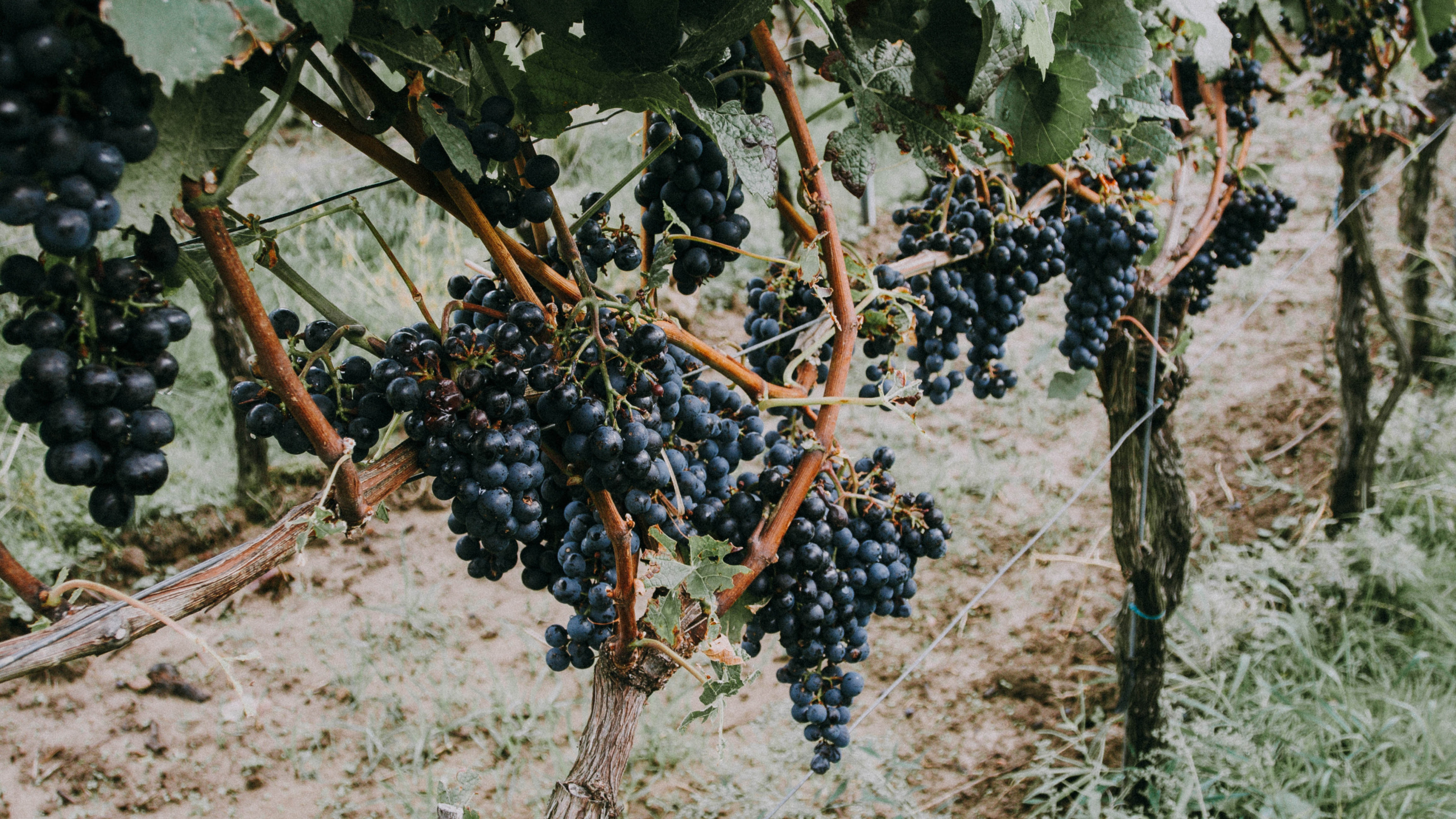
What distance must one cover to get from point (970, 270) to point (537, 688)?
1.82 meters

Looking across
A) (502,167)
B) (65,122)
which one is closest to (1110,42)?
(502,167)

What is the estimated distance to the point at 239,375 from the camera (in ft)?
9.38

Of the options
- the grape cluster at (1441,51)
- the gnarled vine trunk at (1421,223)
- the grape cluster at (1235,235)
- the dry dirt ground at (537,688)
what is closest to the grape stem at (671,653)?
the dry dirt ground at (537,688)

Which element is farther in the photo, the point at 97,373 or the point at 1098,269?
the point at 1098,269

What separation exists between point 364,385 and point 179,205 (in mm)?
220

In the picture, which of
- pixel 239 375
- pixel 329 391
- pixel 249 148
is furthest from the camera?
pixel 239 375

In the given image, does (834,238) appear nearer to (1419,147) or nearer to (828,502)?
(828,502)

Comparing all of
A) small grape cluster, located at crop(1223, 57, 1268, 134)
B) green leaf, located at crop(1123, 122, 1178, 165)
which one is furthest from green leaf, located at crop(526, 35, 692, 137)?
small grape cluster, located at crop(1223, 57, 1268, 134)

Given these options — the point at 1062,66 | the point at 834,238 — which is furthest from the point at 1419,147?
the point at 834,238

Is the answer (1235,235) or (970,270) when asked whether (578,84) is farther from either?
(1235,235)

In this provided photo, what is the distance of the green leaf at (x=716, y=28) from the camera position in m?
0.78

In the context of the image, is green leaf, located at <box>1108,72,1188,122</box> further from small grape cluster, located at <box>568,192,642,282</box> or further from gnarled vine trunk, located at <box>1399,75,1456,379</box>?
gnarled vine trunk, located at <box>1399,75,1456,379</box>

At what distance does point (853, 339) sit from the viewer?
1.08 m

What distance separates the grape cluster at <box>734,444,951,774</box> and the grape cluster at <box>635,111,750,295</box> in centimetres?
33
